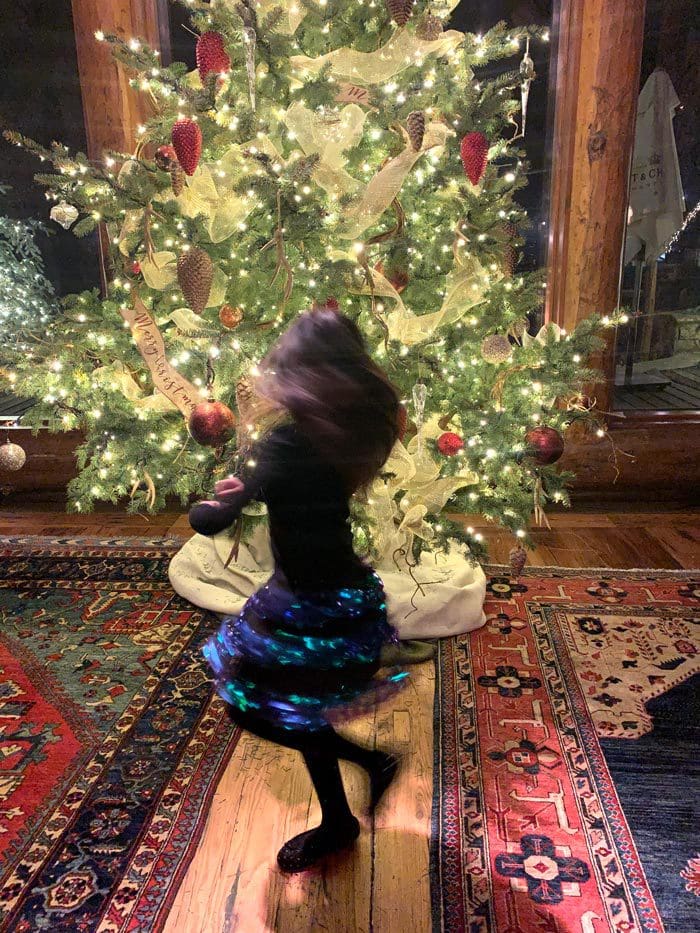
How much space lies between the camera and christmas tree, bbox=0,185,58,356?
375 cm

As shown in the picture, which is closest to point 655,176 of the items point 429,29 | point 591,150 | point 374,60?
point 591,150

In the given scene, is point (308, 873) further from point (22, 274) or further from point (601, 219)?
point (22, 274)

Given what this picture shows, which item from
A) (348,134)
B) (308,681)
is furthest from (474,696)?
(348,134)

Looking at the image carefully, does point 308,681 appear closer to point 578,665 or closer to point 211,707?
point 211,707

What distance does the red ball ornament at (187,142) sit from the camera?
6.15ft

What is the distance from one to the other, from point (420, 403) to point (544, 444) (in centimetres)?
44

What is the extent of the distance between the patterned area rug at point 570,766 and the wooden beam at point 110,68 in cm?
282

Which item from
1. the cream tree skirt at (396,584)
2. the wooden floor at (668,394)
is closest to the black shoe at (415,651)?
the cream tree skirt at (396,584)

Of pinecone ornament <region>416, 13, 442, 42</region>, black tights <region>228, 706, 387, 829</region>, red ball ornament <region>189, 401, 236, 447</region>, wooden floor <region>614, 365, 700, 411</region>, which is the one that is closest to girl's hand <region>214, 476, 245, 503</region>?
black tights <region>228, 706, 387, 829</region>

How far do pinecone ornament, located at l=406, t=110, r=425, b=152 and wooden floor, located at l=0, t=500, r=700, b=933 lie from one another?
1.58 metres

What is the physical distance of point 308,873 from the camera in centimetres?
147

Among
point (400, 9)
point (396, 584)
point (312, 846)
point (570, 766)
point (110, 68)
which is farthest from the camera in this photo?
point (110, 68)

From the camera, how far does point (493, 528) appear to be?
3426 mm

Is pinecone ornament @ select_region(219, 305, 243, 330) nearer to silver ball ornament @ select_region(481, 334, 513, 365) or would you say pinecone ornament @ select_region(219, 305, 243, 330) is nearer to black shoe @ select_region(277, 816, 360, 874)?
silver ball ornament @ select_region(481, 334, 513, 365)
